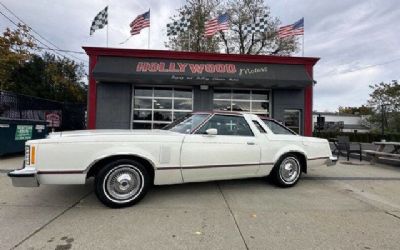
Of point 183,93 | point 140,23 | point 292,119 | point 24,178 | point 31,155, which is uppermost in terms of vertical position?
point 140,23

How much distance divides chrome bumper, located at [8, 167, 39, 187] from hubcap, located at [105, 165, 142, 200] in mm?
998

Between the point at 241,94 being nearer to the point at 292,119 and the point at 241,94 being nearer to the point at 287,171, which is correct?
the point at 292,119

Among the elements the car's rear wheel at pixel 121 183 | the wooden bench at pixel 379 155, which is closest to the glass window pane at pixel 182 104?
the wooden bench at pixel 379 155

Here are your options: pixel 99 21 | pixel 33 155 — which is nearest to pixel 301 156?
pixel 33 155

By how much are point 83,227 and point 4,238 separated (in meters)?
0.87

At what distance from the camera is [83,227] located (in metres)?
3.85

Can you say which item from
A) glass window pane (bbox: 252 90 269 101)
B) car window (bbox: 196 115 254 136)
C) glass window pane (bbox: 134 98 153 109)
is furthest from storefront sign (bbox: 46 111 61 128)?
car window (bbox: 196 115 254 136)

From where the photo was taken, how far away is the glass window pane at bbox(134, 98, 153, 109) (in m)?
13.6

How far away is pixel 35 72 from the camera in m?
Result: 35.6

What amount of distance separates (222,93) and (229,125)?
331 inches

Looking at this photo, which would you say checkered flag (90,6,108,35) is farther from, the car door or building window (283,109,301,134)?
the car door

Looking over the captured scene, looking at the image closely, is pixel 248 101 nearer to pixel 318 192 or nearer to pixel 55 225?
pixel 318 192

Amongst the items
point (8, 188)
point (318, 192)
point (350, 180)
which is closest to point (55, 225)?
point (8, 188)

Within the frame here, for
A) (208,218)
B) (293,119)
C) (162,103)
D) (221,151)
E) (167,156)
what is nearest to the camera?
(208,218)
